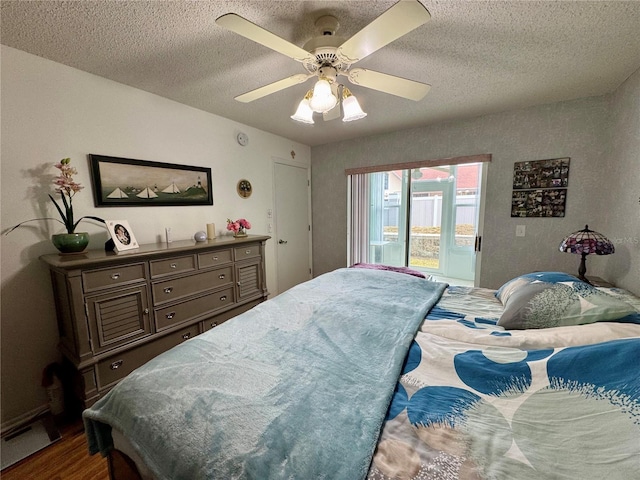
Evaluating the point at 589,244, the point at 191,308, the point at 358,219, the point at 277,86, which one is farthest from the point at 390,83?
the point at 358,219

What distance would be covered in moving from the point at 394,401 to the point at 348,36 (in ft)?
6.14

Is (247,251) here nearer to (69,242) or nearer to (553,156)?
(69,242)

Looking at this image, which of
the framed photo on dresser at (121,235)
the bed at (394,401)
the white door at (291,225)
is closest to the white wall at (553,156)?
the white door at (291,225)

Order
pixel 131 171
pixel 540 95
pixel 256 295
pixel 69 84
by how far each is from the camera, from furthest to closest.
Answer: pixel 256 295
pixel 540 95
pixel 131 171
pixel 69 84

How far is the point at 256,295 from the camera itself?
2.83 meters

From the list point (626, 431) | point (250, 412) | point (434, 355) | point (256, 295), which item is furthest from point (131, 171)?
point (626, 431)

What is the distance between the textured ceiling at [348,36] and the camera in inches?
51.0

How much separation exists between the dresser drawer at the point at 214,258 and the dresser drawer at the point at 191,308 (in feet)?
0.91

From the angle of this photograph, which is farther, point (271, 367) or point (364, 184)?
point (364, 184)

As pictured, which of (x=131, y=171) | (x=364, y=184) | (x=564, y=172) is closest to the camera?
(x=131, y=171)

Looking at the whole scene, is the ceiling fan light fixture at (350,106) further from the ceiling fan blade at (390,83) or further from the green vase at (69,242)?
the green vase at (69,242)

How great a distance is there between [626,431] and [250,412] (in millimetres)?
1027

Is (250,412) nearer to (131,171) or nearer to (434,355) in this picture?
(434,355)

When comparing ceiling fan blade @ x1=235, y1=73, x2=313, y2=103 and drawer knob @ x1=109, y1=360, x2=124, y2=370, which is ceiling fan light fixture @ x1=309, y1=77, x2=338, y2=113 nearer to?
ceiling fan blade @ x1=235, y1=73, x2=313, y2=103
